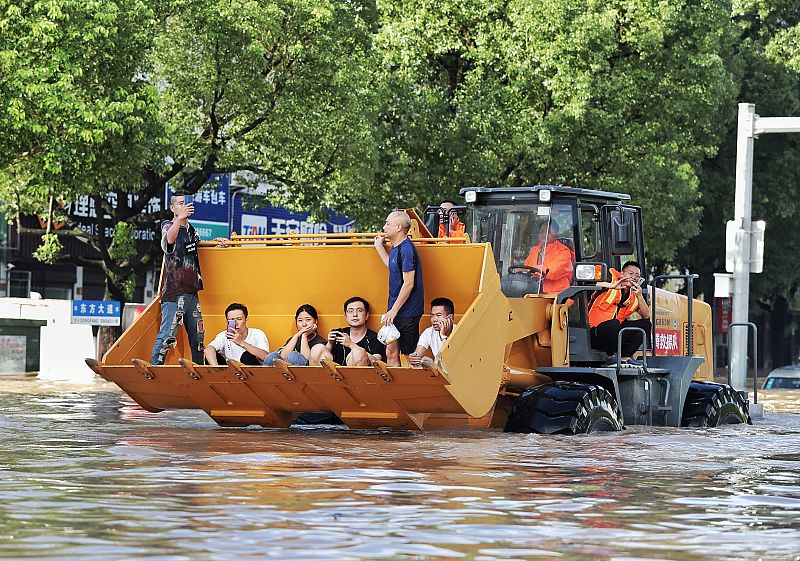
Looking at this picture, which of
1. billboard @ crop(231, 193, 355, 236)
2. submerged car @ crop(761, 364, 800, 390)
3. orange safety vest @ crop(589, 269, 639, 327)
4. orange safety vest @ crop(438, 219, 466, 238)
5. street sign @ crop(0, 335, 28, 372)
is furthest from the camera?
billboard @ crop(231, 193, 355, 236)

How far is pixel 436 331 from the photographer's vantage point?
15227mm

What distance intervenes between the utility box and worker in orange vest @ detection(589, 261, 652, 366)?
22.8m

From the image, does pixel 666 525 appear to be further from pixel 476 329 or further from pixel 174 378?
pixel 174 378

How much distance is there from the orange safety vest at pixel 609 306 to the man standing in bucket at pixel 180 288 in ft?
13.2

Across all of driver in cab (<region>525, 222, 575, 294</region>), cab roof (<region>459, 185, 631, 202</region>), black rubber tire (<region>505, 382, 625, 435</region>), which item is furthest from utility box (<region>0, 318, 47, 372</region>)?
black rubber tire (<region>505, 382, 625, 435</region>)

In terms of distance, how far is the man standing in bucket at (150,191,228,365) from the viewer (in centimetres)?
1617

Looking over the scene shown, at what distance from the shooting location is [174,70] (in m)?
36.1

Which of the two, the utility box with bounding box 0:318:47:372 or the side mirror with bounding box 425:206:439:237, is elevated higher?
the side mirror with bounding box 425:206:439:237

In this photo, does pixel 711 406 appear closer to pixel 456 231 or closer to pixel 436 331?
pixel 456 231

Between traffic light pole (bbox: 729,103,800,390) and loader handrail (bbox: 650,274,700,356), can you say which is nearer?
loader handrail (bbox: 650,274,700,356)

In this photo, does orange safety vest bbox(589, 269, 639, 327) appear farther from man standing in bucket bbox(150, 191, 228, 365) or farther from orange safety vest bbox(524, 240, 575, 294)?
man standing in bucket bbox(150, 191, 228, 365)

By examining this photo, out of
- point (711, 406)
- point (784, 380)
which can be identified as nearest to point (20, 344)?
point (784, 380)

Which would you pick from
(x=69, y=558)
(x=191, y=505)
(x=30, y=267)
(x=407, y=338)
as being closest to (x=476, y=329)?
(x=407, y=338)

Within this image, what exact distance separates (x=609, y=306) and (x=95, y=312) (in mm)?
21246
